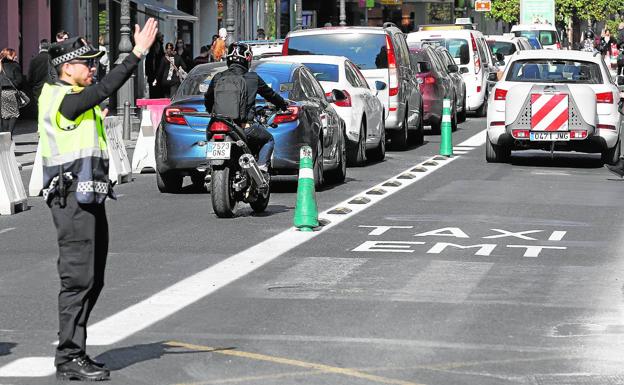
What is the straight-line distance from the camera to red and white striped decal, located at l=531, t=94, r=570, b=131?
72.8 feet

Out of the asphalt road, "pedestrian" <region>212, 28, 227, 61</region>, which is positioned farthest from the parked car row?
"pedestrian" <region>212, 28, 227, 61</region>

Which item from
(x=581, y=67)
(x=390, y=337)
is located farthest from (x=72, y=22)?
(x=390, y=337)

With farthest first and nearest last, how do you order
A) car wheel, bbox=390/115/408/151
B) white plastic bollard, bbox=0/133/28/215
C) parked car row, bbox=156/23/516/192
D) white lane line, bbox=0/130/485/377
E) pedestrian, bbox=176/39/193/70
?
pedestrian, bbox=176/39/193/70, car wheel, bbox=390/115/408/151, parked car row, bbox=156/23/516/192, white plastic bollard, bbox=0/133/28/215, white lane line, bbox=0/130/485/377

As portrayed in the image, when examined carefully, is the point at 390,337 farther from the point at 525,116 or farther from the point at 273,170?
the point at 525,116

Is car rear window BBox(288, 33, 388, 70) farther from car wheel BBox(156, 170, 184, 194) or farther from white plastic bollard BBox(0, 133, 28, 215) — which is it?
white plastic bollard BBox(0, 133, 28, 215)

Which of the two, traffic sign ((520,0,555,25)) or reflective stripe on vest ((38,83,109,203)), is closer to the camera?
reflective stripe on vest ((38,83,109,203))

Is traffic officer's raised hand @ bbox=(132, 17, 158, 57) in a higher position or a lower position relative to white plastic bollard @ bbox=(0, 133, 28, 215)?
higher

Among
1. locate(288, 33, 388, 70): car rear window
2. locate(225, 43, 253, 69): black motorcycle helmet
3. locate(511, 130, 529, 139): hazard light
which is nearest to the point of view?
locate(225, 43, 253, 69): black motorcycle helmet

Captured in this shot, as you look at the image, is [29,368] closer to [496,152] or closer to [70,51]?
[70,51]

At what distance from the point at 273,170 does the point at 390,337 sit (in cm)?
986

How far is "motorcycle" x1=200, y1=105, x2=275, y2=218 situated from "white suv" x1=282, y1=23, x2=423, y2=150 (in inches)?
381

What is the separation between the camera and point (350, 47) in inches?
1021

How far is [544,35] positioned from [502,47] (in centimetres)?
1635

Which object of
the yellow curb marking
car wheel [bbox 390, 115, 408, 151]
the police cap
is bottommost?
car wheel [bbox 390, 115, 408, 151]
